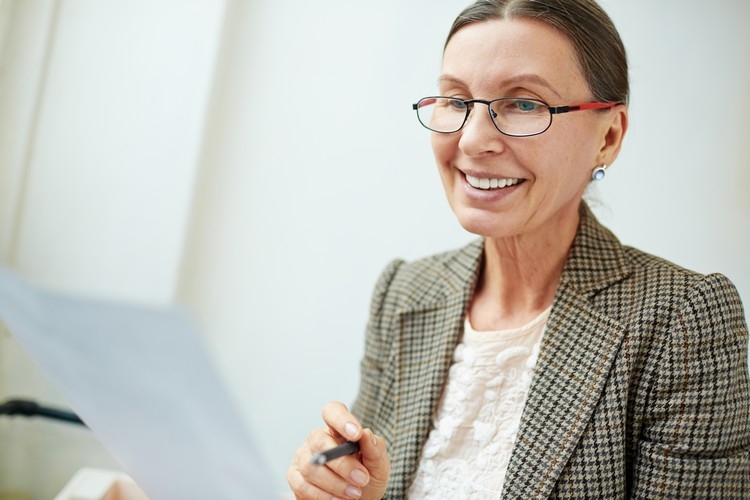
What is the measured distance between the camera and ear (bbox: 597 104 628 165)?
112cm

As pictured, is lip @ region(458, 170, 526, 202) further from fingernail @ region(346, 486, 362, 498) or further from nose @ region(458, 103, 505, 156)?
fingernail @ region(346, 486, 362, 498)

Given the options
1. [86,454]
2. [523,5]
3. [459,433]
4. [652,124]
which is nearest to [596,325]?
[459,433]

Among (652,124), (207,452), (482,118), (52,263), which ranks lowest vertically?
(52,263)

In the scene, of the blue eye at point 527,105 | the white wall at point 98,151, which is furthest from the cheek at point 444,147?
the white wall at point 98,151

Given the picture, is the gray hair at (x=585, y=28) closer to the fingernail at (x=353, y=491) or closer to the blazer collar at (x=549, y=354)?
the blazer collar at (x=549, y=354)

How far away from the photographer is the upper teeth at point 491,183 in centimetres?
108

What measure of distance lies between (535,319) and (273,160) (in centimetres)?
87

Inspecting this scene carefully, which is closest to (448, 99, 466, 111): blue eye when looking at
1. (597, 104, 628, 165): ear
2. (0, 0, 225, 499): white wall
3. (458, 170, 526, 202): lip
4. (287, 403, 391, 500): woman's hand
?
(458, 170, 526, 202): lip

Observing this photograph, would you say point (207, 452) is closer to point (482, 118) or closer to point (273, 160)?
point (482, 118)

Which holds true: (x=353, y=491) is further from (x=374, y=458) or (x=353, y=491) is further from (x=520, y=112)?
(x=520, y=112)

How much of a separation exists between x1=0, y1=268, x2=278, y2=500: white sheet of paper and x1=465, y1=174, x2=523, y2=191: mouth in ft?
1.88

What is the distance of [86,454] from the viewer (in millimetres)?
1733

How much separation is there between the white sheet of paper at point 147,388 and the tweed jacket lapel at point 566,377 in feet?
1.52

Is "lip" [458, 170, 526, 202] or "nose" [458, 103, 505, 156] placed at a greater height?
"nose" [458, 103, 505, 156]
